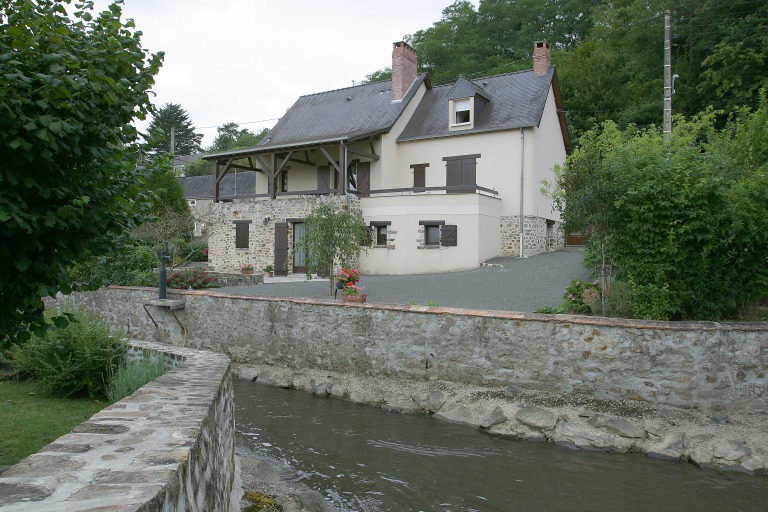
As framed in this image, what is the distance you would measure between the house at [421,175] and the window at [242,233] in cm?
4

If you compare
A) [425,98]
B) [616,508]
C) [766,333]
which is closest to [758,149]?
[766,333]

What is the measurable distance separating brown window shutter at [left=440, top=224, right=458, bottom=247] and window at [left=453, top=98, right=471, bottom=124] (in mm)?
4993

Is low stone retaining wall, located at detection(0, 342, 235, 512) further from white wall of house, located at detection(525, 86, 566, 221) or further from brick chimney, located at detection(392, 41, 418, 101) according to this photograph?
brick chimney, located at detection(392, 41, 418, 101)

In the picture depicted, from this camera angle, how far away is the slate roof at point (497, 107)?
20453mm

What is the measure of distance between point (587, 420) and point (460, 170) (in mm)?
14787

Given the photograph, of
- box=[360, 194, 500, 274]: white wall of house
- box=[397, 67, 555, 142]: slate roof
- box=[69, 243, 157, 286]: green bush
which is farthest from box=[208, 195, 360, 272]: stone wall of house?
box=[69, 243, 157, 286]: green bush

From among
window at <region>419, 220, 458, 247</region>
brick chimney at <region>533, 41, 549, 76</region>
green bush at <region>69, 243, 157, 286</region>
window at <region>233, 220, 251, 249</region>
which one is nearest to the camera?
green bush at <region>69, 243, 157, 286</region>

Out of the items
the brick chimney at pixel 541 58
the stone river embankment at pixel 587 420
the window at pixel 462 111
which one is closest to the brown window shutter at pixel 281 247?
the window at pixel 462 111

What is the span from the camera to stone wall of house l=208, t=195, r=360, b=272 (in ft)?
68.8

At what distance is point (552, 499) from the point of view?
5695mm

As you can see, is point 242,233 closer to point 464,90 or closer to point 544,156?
point 464,90

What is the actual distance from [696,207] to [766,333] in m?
2.10

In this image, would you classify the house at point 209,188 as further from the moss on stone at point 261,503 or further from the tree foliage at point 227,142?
the moss on stone at point 261,503

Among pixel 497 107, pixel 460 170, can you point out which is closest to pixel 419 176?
pixel 460 170
